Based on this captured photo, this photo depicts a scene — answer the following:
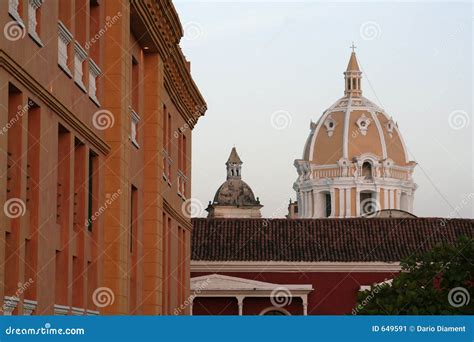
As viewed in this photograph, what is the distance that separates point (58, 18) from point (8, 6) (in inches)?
92.0

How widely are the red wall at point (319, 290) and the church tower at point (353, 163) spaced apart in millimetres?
50181

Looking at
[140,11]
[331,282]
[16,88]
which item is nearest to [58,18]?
[16,88]

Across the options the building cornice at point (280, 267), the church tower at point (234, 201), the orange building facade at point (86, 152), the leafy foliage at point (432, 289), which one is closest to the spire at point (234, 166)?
the church tower at point (234, 201)

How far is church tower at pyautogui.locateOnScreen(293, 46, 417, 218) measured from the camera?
9081 centimetres

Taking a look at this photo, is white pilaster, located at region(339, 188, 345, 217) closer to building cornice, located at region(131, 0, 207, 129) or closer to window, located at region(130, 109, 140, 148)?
building cornice, located at region(131, 0, 207, 129)

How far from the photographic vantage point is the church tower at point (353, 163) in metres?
90.8

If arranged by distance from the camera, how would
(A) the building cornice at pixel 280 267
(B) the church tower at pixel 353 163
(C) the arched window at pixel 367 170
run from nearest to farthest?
(A) the building cornice at pixel 280 267, (B) the church tower at pixel 353 163, (C) the arched window at pixel 367 170

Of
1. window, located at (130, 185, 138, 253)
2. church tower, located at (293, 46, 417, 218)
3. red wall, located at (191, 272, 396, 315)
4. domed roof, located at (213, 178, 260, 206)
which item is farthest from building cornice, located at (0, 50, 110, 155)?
domed roof, located at (213, 178, 260, 206)

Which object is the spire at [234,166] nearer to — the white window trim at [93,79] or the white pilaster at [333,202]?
the white pilaster at [333,202]

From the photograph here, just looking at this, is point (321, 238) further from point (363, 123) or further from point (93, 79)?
point (363, 123)

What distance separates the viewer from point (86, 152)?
14.4m

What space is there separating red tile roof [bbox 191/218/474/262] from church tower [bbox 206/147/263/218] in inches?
2533

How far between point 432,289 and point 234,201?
89.7 meters

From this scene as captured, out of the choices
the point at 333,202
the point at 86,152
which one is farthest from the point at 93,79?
the point at 333,202
